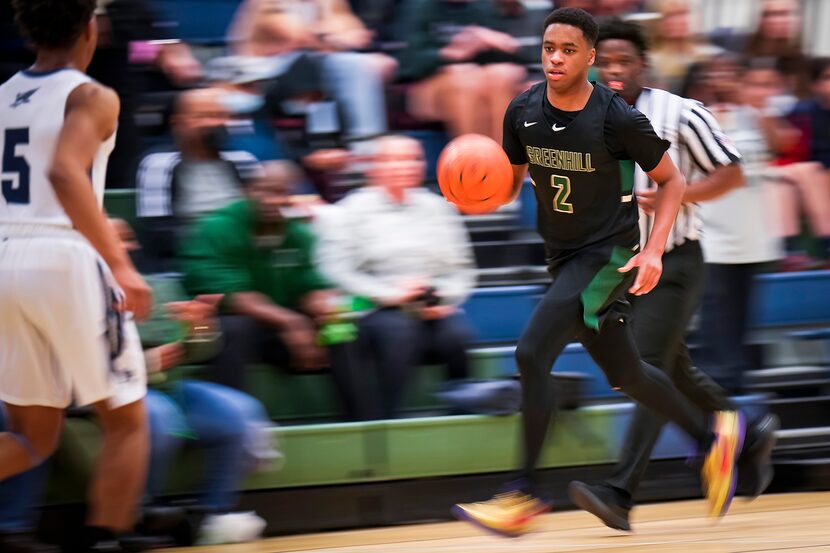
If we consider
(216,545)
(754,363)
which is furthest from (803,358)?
(216,545)

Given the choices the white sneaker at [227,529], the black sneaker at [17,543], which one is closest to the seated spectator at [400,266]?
the white sneaker at [227,529]

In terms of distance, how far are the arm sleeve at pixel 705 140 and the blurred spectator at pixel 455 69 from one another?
7.19 feet

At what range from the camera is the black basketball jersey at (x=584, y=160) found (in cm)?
381

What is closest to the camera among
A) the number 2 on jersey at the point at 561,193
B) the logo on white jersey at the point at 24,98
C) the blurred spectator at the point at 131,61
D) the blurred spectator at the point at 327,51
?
the logo on white jersey at the point at 24,98

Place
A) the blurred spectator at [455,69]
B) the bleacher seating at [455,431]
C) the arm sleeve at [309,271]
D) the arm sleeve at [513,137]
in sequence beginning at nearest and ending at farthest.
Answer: the arm sleeve at [513,137], the bleacher seating at [455,431], the arm sleeve at [309,271], the blurred spectator at [455,69]

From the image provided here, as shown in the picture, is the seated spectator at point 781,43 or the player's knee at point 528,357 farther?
the seated spectator at point 781,43

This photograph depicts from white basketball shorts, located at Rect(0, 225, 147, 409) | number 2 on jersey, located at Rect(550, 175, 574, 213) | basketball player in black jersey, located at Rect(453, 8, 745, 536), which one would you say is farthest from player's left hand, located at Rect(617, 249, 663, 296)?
white basketball shorts, located at Rect(0, 225, 147, 409)

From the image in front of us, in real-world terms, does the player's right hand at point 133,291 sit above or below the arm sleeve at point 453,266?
above

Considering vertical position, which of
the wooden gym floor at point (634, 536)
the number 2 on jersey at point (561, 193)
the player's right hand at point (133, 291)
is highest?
the number 2 on jersey at point (561, 193)

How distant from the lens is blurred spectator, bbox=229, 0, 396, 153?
243 inches

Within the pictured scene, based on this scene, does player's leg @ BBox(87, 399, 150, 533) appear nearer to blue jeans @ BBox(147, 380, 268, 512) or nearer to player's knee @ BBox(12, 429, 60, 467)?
player's knee @ BBox(12, 429, 60, 467)

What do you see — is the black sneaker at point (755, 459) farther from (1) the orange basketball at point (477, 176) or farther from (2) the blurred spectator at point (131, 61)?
(2) the blurred spectator at point (131, 61)

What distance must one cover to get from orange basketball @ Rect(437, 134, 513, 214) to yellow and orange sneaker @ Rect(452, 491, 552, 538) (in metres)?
0.97

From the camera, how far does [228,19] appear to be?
7352mm
